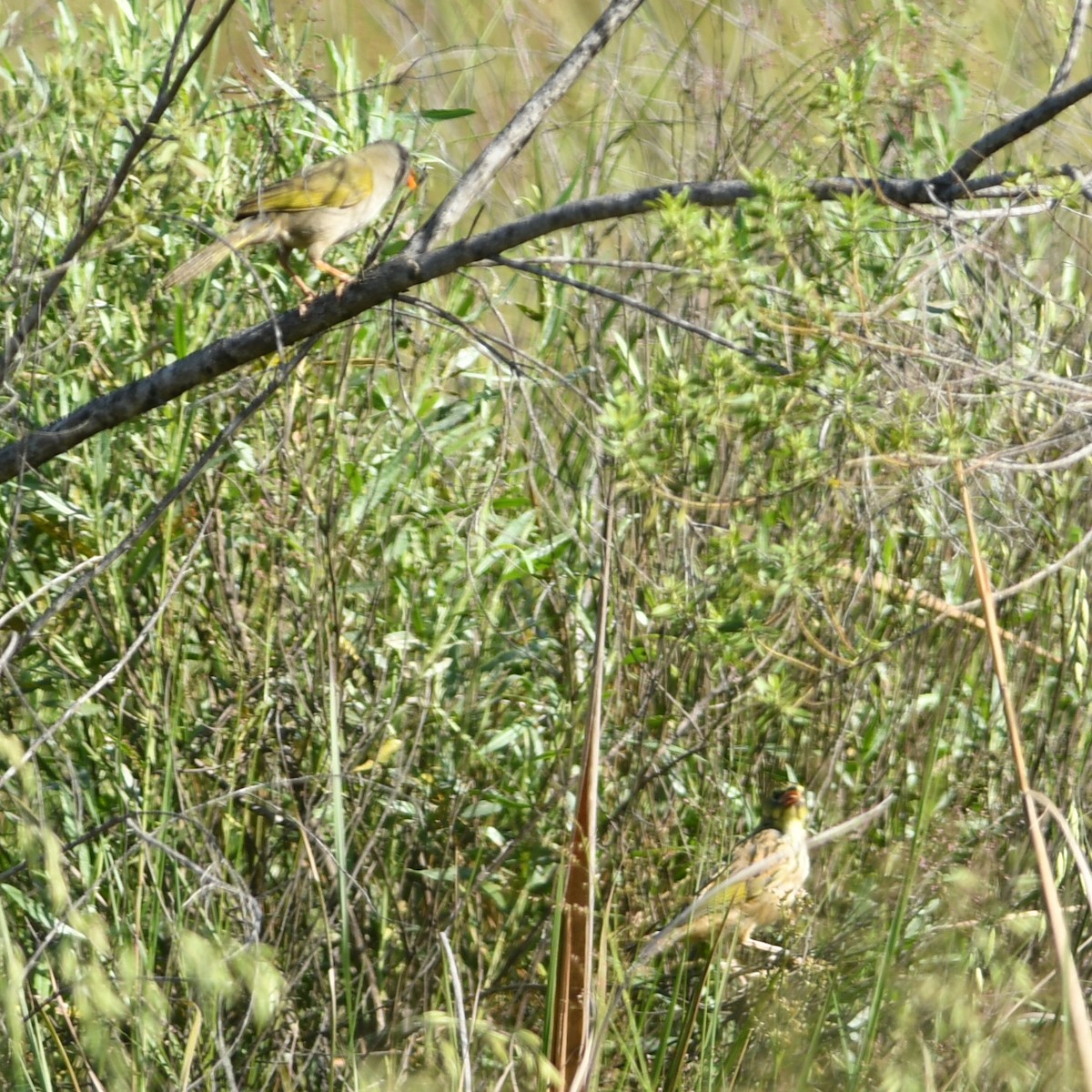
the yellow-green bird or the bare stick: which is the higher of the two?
the bare stick

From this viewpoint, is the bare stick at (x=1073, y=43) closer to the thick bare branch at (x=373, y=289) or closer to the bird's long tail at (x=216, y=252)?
the thick bare branch at (x=373, y=289)

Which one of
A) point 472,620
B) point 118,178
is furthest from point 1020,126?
point 472,620

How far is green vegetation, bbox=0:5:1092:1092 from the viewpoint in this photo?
3061 millimetres

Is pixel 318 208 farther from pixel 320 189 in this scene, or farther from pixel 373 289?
pixel 373 289

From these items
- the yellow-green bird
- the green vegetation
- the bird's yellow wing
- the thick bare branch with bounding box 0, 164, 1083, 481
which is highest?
the bird's yellow wing

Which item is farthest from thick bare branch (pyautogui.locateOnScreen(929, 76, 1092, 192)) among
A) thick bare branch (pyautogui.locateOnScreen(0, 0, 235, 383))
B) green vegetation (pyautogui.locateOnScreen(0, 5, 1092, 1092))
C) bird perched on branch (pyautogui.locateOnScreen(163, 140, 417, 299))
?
bird perched on branch (pyautogui.locateOnScreen(163, 140, 417, 299))

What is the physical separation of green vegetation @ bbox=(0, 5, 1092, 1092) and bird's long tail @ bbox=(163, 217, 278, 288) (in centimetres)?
11

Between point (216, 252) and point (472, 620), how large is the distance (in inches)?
43.8

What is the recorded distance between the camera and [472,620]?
3.71m

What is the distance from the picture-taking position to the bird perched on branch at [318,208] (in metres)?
3.64

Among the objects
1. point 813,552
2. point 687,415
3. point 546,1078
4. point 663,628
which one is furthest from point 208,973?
point 663,628

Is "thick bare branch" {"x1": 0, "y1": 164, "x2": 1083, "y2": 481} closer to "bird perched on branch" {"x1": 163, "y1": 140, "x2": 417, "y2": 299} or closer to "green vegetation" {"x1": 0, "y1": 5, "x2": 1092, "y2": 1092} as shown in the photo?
"green vegetation" {"x1": 0, "y1": 5, "x2": 1092, "y2": 1092}

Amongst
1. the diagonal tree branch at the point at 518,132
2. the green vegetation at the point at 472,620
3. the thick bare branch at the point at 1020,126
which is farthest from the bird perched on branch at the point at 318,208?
the thick bare branch at the point at 1020,126

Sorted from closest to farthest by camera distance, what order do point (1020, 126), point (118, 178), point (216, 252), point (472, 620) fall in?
point (1020, 126)
point (118, 178)
point (216, 252)
point (472, 620)
